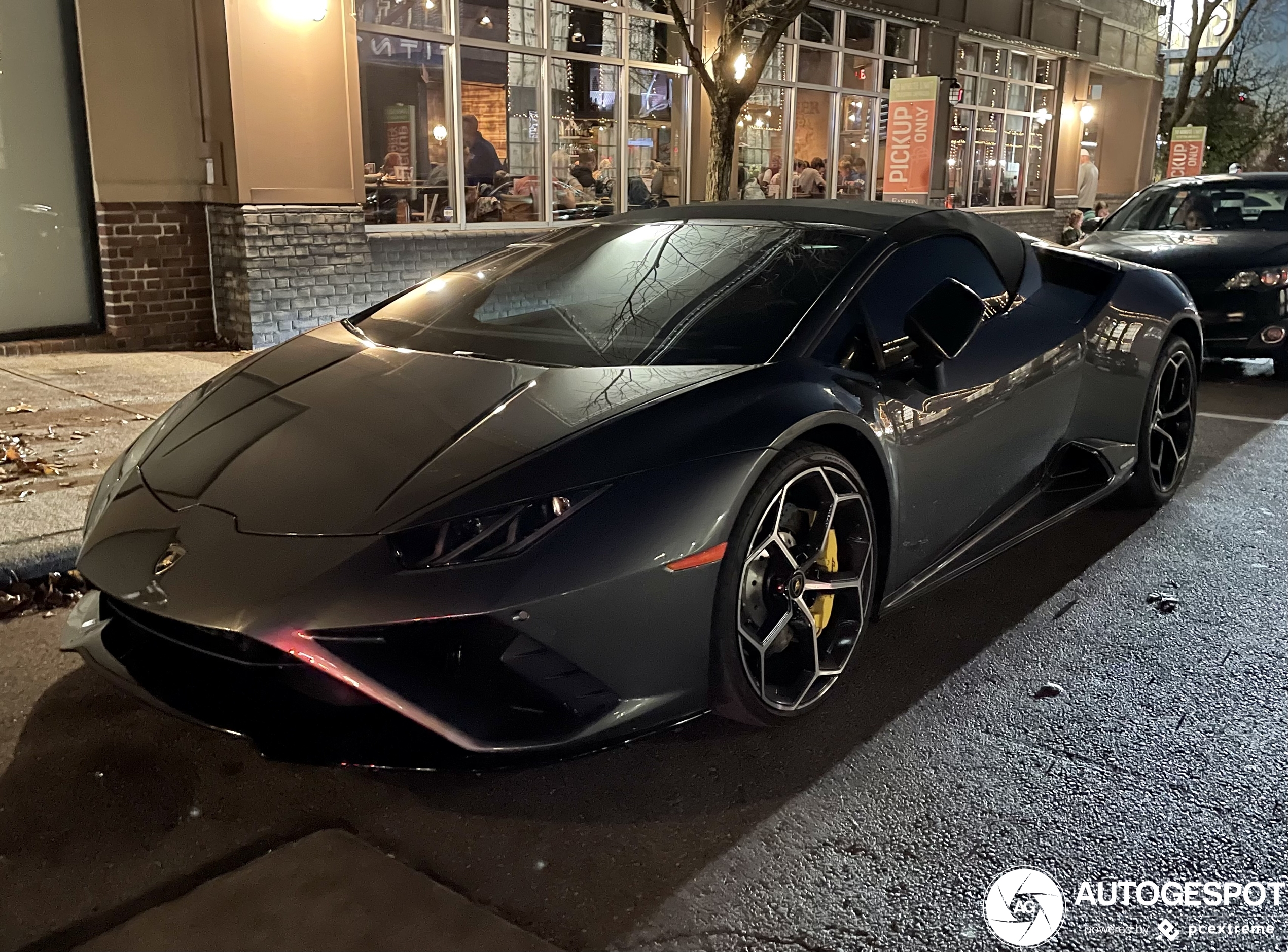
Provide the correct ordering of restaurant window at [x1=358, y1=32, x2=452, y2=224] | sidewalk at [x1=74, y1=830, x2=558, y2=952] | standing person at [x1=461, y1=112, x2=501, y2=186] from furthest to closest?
standing person at [x1=461, y1=112, x2=501, y2=186], restaurant window at [x1=358, y1=32, x2=452, y2=224], sidewalk at [x1=74, y1=830, x2=558, y2=952]

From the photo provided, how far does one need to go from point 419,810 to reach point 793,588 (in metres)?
1.07

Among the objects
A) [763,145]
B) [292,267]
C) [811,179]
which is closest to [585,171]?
[763,145]

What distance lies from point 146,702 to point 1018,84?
21191 millimetres

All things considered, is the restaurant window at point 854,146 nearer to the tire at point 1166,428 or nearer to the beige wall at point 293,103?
the beige wall at point 293,103

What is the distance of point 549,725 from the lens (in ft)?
7.78

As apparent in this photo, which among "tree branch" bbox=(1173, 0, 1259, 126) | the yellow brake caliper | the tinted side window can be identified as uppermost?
"tree branch" bbox=(1173, 0, 1259, 126)

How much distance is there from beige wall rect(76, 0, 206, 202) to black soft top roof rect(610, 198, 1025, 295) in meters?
5.72

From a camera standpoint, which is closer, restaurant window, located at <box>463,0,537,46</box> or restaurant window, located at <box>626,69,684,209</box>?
restaurant window, located at <box>463,0,537,46</box>

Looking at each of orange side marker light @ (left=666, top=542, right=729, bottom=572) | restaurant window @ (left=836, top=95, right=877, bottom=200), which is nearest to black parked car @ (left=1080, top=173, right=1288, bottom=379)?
orange side marker light @ (left=666, top=542, right=729, bottom=572)

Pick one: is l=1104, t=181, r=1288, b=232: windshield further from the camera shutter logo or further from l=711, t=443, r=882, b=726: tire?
the camera shutter logo

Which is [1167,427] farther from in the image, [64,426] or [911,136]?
[911,136]

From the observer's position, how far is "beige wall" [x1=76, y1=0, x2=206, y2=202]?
8203mm

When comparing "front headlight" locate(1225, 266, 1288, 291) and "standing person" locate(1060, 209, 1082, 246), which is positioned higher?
"standing person" locate(1060, 209, 1082, 246)

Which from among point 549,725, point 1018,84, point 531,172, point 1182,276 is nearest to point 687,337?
point 549,725
